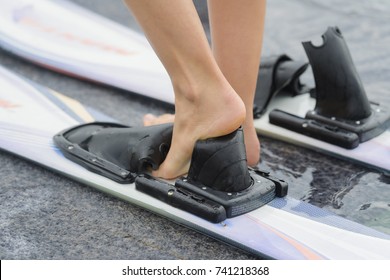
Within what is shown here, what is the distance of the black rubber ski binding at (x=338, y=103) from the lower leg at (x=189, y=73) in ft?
1.62

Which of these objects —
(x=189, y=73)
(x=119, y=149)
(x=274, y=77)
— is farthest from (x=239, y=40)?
(x=274, y=77)

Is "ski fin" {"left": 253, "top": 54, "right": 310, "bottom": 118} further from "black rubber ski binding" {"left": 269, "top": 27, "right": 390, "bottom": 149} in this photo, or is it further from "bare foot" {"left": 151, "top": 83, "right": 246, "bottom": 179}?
"bare foot" {"left": 151, "top": 83, "right": 246, "bottom": 179}

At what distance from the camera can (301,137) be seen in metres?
1.96

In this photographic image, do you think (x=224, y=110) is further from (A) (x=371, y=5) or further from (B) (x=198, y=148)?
(A) (x=371, y=5)

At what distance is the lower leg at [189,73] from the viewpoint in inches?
56.0

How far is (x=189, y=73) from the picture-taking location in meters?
1.47

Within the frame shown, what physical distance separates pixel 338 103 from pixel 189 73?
620 millimetres

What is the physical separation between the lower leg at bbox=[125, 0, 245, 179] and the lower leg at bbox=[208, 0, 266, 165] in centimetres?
18

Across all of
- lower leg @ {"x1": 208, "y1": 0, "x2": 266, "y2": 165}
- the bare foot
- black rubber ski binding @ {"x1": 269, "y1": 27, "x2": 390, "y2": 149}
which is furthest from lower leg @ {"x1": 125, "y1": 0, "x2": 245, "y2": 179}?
black rubber ski binding @ {"x1": 269, "y1": 27, "x2": 390, "y2": 149}

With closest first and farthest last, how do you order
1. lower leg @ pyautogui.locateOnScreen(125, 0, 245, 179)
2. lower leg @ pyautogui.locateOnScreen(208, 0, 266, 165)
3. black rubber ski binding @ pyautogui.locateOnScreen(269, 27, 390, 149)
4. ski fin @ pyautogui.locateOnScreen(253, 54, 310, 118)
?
lower leg @ pyautogui.locateOnScreen(125, 0, 245, 179) < lower leg @ pyautogui.locateOnScreen(208, 0, 266, 165) < black rubber ski binding @ pyautogui.locateOnScreen(269, 27, 390, 149) < ski fin @ pyautogui.locateOnScreen(253, 54, 310, 118)

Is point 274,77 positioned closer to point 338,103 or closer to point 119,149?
point 338,103

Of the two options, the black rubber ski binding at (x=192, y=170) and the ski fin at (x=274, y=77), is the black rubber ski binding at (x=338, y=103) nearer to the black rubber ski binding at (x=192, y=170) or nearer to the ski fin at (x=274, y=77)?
the ski fin at (x=274, y=77)

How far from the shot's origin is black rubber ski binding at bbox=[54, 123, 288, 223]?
1.51 m

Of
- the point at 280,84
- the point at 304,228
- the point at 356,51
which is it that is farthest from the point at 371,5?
the point at 304,228
